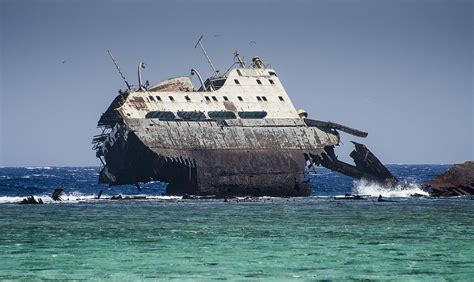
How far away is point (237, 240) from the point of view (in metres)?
41.9

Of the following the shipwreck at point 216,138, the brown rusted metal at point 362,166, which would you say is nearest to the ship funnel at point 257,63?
the shipwreck at point 216,138

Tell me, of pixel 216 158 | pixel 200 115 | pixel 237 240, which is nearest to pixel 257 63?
pixel 200 115

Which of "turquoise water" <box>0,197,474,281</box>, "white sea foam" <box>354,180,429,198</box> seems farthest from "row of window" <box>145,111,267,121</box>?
"white sea foam" <box>354,180,429,198</box>

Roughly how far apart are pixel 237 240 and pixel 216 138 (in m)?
26.6

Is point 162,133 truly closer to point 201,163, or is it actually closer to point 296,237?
point 201,163

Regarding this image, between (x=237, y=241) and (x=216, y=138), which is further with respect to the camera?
(x=216, y=138)

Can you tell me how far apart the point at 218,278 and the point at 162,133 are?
34.9 m

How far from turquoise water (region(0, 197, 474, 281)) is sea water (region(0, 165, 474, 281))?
37 mm

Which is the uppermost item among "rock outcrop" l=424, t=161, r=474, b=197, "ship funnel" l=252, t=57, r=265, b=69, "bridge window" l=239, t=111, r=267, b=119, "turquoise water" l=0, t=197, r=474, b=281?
"ship funnel" l=252, t=57, r=265, b=69

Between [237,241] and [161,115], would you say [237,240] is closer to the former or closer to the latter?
[237,241]

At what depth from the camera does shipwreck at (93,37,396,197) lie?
66625 millimetres

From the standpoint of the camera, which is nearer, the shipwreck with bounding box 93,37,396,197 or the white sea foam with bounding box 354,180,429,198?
the shipwreck with bounding box 93,37,396,197

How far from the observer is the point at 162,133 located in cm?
6625

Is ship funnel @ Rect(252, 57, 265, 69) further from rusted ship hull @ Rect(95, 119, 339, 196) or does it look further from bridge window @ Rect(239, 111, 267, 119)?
rusted ship hull @ Rect(95, 119, 339, 196)
